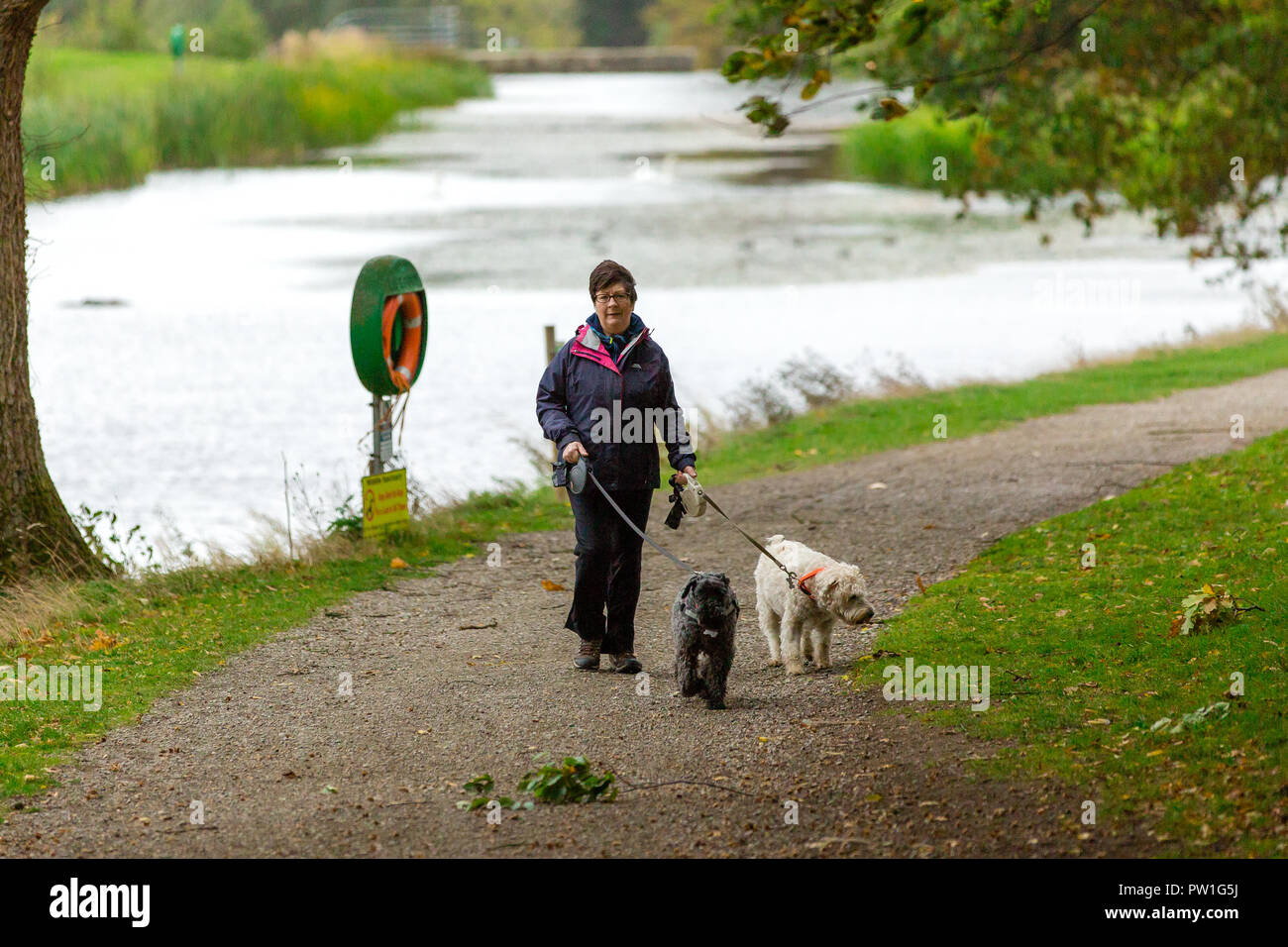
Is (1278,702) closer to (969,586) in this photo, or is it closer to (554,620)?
(969,586)

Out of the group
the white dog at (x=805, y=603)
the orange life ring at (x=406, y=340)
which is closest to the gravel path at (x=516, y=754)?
the white dog at (x=805, y=603)

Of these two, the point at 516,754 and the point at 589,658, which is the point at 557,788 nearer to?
the point at 516,754

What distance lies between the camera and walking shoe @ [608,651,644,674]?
24.9 feet

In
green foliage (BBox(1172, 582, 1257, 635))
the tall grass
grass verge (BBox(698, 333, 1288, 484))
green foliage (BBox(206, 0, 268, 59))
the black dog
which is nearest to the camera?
the black dog

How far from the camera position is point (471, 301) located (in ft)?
88.7

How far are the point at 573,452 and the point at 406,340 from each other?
4553mm

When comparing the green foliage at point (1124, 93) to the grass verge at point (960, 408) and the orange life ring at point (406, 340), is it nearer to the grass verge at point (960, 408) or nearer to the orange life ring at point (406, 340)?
the grass verge at point (960, 408)

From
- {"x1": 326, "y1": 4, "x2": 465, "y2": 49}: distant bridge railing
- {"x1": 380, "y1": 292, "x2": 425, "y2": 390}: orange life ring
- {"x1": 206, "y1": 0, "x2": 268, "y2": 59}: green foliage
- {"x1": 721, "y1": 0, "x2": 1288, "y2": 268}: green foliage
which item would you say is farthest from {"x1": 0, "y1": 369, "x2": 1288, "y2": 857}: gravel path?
{"x1": 326, "y1": 4, "x2": 465, "y2": 49}: distant bridge railing

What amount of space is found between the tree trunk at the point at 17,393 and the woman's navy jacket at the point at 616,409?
4.36 meters

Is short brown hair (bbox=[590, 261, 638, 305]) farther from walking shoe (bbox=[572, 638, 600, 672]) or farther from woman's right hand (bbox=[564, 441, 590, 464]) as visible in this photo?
walking shoe (bbox=[572, 638, 600, 672])

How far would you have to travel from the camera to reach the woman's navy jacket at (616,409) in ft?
23.7

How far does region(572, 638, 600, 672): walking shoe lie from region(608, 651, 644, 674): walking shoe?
0.09 metres
